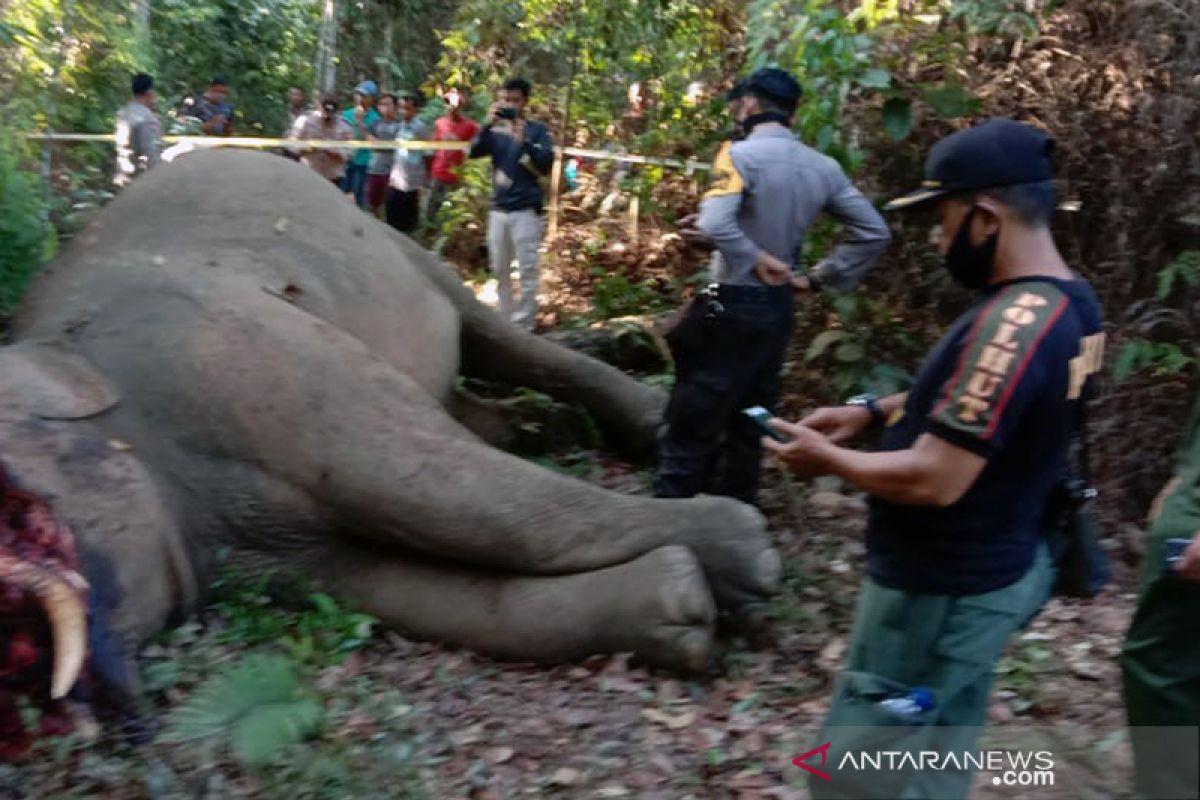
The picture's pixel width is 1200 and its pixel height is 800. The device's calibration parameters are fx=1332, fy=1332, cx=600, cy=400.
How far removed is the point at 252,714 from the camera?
4035 mm

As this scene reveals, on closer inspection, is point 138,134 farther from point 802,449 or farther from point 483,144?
point 802,449

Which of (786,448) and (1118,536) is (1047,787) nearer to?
(786,448)

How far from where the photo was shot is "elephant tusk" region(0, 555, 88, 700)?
13.5 ft

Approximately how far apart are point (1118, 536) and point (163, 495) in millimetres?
4059

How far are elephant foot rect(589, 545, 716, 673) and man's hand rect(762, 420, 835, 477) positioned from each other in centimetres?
177

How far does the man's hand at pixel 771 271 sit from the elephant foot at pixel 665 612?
48.9 inches

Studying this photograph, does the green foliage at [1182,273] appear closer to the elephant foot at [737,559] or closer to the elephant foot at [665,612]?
the elephant foot at [737,559]

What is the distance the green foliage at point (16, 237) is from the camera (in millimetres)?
7809

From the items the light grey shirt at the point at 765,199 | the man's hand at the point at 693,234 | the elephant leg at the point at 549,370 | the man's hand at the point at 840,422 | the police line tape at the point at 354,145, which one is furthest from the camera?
the police line tape at the point at 354,145

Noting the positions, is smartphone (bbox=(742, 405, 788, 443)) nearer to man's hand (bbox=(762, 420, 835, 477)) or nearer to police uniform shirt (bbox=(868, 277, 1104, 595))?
man's hand (bbox=(762, 420, 835, 477))

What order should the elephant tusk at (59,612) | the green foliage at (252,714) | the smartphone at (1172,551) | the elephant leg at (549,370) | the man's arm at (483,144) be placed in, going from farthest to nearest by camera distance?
the man's arm at (483,144) → the elephant leg at (549,370) → the elephant tusk at (59,612) → the green foliage at (252,714) → the smartphone at (1172,551)

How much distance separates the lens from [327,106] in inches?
532

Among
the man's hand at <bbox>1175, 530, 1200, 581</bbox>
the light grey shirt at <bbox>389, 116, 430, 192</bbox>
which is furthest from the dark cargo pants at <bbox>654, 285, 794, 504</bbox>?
the light grey shirt at <bbox>389, 116, 430, 192</bbox>

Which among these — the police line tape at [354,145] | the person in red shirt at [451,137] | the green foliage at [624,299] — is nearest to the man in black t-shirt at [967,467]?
the green foliage at [624,299]
